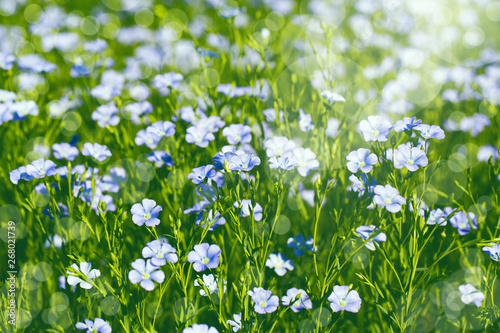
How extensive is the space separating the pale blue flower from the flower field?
0.01 meters

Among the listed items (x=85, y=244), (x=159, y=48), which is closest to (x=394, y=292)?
(x=85, y=244)

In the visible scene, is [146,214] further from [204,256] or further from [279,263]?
[279,263]

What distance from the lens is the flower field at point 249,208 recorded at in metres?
1.63

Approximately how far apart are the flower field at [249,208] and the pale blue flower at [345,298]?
1 cm

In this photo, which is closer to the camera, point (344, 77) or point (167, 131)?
point (167, 131)

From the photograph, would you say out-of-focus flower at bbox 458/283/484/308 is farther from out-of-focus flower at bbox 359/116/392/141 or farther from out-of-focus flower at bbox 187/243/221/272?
out-of-focus flower at bbox 187/243/221/272

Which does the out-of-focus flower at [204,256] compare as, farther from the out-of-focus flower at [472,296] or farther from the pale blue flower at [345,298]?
the out-of-focus flower at [472,296]

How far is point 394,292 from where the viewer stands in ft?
5.81

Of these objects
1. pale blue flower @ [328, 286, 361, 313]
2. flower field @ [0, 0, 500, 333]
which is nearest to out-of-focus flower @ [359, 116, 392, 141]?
flower field @ [0, 0, 500, 333]

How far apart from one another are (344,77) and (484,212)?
6.47 ft

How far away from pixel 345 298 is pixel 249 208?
0.53m

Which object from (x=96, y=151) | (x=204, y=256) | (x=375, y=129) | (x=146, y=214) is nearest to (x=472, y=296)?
(x=375, y=129)

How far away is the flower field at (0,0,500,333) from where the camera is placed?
1.63 meters

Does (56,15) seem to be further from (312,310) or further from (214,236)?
(312,310)
